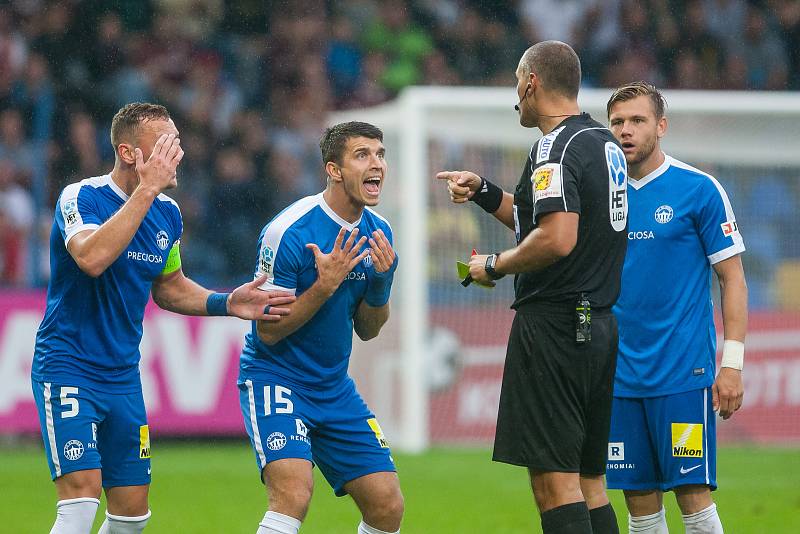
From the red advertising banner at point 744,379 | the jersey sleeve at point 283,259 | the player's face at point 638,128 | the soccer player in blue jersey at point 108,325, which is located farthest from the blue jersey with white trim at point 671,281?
the red advertising banner at point 744,379

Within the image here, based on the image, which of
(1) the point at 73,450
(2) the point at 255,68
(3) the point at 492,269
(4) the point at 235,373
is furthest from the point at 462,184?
(2) the point at 255,68

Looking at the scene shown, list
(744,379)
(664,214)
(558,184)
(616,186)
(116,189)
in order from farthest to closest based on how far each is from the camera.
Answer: (744,379), (664,214), (116,189), (616,186), (558,184)

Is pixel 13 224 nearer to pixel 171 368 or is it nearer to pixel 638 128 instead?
pixel 171 368

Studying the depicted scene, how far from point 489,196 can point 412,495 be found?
468 centimetres

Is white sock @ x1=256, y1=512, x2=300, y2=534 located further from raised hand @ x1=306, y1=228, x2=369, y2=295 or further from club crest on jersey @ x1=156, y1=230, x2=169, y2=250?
club crest on jersey @ x1=156, y1=230, x2=169, y2=250

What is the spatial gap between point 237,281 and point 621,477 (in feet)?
27.5

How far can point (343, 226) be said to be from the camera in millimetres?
6090

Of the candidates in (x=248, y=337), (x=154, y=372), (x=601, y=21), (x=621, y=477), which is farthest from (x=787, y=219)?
(x=248, y=337)

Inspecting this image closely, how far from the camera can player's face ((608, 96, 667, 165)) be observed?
20.3 feet

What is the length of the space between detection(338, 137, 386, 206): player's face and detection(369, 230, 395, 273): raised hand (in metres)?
0.23

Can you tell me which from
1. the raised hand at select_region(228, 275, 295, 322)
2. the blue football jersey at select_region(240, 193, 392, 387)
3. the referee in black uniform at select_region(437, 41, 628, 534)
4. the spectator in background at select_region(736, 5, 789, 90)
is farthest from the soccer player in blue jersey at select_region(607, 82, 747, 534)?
the spectator in background at select_region(736, 5, 789, 90)

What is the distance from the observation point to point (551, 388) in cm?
532

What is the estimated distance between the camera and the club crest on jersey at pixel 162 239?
6.00 metres

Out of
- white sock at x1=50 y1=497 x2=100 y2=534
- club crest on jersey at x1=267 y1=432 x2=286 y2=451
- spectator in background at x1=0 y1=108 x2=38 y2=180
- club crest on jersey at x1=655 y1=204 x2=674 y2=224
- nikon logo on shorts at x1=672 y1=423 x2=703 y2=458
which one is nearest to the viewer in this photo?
white sock at x1=50 y1=497 x2=100 y2=534
